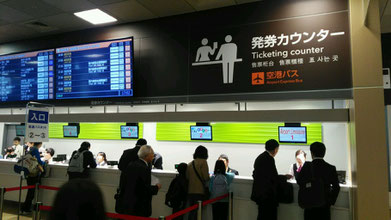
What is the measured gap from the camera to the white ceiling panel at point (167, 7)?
165 inches

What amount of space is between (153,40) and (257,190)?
2.85 meters

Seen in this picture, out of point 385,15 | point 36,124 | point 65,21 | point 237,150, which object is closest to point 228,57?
point 385,15

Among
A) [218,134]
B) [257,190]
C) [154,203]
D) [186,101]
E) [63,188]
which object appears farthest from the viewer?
[218,134]

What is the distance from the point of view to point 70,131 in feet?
30.9

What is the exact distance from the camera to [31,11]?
14.9 ft

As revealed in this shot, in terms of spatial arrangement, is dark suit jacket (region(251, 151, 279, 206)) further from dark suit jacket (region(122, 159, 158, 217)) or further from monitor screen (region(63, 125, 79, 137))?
monitor screen (region(63, 125, 79, 137))

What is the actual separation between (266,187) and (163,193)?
5.73 feet

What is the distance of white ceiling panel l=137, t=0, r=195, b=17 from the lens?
4188mm

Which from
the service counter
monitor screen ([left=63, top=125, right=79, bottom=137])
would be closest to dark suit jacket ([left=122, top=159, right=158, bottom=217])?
the service counter

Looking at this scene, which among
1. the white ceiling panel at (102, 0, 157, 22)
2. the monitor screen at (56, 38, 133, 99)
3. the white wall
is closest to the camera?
the white ceiling panel at (102, 0, 157, 22)

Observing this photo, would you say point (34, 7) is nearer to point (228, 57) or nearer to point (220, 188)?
point (228, 57)

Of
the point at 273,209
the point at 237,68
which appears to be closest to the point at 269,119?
the point at 237,68

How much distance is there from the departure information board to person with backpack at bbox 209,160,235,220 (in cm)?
323

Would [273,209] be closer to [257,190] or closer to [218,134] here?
[257,190]
